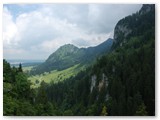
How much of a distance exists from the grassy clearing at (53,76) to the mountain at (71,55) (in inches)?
4.1

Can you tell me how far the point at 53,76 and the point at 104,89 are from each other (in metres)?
1.21

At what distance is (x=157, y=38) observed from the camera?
377 inches

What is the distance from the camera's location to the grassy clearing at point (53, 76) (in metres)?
10.1

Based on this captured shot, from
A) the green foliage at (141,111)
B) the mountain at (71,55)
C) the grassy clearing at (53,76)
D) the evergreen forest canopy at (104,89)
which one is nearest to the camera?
the green foliage at (141,111)

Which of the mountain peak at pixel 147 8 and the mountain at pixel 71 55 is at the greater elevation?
the mountain peak at pixel 147 8

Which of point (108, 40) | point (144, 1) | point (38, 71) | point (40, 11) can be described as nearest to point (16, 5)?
point (40, 11)

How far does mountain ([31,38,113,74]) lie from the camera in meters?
9.96

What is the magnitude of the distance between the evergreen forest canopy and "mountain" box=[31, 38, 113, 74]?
0.21 metres

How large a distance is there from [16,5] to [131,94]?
3.20m

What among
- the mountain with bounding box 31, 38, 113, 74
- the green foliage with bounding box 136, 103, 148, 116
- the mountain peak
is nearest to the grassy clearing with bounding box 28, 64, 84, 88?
the mountain with bounding box 31, 38, 113, 74

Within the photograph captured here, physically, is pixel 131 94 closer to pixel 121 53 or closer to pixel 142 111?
pixel 142 111

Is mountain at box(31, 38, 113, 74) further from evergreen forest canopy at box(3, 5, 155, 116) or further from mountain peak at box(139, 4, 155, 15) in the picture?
mountain peak at box(139, 4, 155, 15)

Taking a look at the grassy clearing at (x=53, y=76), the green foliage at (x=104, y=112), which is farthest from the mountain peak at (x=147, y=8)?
the green foliage at (x=104, y=112)

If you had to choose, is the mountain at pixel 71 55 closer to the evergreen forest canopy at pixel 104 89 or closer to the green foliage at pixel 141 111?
the evergreen forest canopy at pixel 104 89
